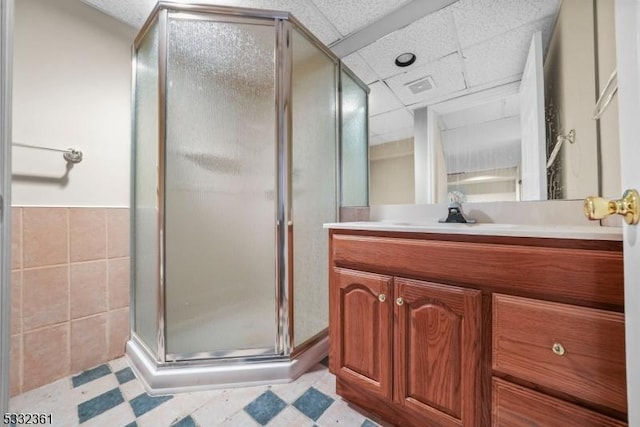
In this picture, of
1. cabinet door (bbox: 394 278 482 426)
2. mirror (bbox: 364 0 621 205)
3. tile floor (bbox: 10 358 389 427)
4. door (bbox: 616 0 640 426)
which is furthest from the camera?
tile floor (bbox: 10 358 389 427)

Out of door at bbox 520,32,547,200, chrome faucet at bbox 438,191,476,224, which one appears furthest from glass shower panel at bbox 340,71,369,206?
door at bbox 520,32,547,200

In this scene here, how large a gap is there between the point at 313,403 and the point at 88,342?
119cm

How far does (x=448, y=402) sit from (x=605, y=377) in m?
0.39

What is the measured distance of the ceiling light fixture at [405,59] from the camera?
1.30 meters

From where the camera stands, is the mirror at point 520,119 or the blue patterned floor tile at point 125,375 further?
the blue patterned floor tile at point 125,375

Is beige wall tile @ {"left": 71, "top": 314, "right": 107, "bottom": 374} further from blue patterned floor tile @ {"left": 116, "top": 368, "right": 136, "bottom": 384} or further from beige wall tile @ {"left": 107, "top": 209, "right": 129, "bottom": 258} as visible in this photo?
beige wall tile @ {"left": 107, "top": 209, "right": 129, "bottom": 258}

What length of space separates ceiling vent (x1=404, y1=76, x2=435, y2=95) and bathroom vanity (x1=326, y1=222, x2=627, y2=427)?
33.2 inches

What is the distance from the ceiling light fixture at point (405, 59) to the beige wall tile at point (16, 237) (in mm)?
1976

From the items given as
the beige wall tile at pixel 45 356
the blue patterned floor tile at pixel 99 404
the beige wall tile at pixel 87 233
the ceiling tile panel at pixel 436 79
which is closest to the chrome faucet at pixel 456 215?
the ceiling tile panel at pixel 436 79

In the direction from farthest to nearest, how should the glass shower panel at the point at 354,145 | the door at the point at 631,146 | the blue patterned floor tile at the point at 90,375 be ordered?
the glass shower panel at the point at 354,145, the blue patterned floor tile at the point at 90,375, the door at the point at 631,146

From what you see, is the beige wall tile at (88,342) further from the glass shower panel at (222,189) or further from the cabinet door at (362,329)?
the cabinet door at (362,329)

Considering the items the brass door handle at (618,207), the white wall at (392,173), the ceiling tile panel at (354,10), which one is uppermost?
the ceiling tile panel at (354,10)

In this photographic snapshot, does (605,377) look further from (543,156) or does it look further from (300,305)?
(300,305)

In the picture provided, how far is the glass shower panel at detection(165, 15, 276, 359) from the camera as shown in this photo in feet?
3.88
